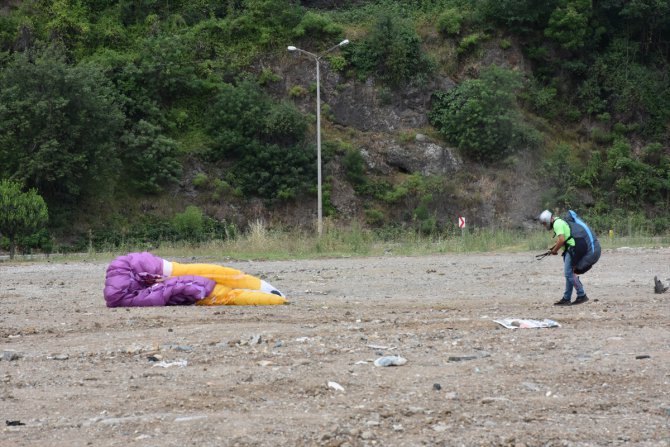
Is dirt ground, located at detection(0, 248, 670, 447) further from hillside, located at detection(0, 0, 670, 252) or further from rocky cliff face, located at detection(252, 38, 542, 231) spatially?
rocky cliff face, located at detection(252, 38, 542, 231)

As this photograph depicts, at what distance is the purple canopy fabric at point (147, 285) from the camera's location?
11852mm

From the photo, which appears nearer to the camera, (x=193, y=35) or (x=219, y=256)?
(x=219, y=256)

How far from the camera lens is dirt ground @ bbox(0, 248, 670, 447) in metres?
5.17

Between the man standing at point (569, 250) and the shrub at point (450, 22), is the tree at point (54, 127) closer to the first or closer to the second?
the shrub at point (450, 22)

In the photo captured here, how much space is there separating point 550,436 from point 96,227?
34072 millimetres

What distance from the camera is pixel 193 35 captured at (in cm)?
4378

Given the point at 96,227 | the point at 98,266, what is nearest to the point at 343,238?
the point at 98,266

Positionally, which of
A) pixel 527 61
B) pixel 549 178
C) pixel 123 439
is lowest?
pixel 123 439

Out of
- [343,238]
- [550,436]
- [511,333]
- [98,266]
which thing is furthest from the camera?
[343,238]

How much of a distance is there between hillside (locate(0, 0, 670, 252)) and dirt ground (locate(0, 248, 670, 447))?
24677mm

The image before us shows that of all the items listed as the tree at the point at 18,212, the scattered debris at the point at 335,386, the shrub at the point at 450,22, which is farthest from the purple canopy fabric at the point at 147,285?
the shrub at the point at 450,22

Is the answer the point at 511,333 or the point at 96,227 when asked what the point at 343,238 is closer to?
the point at 96,227

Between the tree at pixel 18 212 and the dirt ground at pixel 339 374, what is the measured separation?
1477 cm

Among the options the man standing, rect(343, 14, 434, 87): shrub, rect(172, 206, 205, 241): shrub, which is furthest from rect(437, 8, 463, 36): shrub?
the man standing
